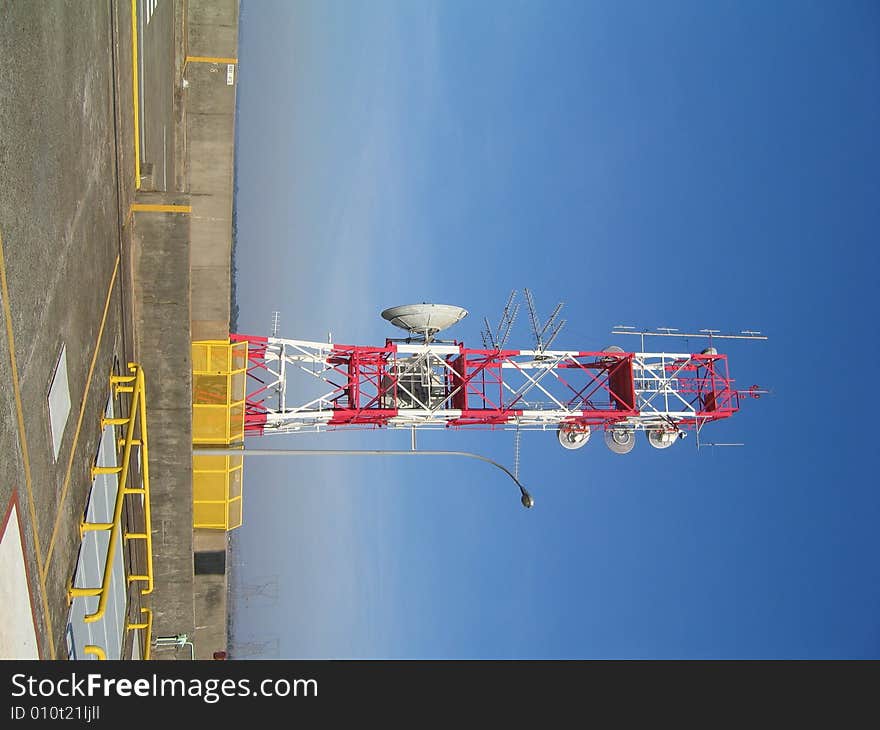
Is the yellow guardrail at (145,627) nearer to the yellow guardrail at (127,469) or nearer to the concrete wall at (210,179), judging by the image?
the yellow guardrail at (127,469)

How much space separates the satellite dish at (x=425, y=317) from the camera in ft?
87.7

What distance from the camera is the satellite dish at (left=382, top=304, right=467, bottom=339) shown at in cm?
2672

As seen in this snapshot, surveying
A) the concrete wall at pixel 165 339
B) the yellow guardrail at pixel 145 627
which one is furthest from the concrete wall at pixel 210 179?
the yellow guardrail at pixel 145 627

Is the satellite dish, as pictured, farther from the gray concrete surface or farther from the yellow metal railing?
the gray concrete surface

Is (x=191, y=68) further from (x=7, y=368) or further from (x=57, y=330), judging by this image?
(x=7, y=368)

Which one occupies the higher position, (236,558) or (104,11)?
(104,11)

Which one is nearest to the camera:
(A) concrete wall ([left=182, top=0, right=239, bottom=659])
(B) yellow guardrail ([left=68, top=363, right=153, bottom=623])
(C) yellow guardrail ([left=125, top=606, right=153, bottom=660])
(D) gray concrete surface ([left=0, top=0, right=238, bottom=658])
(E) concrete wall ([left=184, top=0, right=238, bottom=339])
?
(D) gray concrete surface ([left=0, top=0, right=238, bottom=658])

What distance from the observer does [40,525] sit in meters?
10.1

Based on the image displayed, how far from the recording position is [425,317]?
2688 centimetres

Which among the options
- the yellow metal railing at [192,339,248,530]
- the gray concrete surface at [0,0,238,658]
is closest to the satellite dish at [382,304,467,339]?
the yellow metal railing at [192,339,248,530]

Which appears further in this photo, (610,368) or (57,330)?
(610,368)
